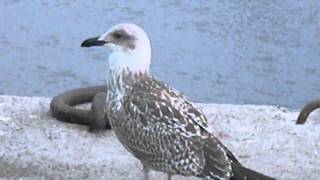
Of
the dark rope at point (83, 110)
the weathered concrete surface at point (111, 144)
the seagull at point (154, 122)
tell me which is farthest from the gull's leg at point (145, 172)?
the dark rope at point (83, 110)

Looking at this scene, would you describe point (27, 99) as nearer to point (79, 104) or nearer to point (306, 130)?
point (79, 104)

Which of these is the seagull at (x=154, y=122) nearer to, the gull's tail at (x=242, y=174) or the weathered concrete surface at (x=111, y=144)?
the gull's tail at (x=242, y=174)

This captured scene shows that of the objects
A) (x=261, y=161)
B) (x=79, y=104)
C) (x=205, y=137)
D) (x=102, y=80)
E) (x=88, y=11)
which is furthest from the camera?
(x=88, y=11)

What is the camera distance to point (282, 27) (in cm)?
562

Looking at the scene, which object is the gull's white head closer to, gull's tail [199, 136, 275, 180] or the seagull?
the seagull

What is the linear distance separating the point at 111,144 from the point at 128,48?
0.58m

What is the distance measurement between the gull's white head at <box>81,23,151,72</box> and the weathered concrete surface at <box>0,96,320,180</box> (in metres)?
0.39

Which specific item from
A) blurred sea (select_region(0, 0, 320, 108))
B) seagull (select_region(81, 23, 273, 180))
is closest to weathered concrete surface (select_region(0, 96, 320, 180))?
seagull (select_region(81, 23, 273, 180))

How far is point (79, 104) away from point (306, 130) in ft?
2.70

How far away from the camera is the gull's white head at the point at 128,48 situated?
302 centimetres

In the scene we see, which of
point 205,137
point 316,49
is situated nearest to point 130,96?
point 205,137

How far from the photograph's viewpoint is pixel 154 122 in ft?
9.77

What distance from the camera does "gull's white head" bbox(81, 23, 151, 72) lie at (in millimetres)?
3021

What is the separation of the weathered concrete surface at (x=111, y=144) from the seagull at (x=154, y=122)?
286 mm
